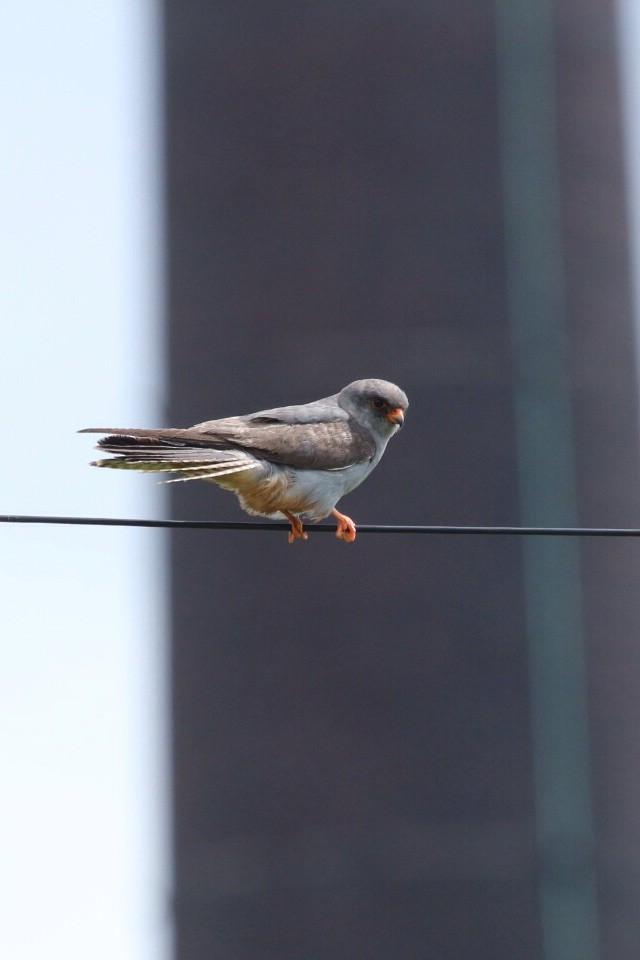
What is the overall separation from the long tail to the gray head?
1261 mm

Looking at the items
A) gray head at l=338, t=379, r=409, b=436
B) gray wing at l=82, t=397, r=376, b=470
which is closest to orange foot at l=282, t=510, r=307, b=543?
gray wing at l=82, t=397, r=376, b=470

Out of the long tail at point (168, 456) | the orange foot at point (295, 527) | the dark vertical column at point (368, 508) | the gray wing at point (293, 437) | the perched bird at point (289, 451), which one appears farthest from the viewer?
the dark vertical column at point (368, 508)

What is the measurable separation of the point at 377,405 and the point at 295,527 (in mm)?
1285

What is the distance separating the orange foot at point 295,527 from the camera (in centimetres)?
847

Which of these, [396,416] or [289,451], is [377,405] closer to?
[396,416]

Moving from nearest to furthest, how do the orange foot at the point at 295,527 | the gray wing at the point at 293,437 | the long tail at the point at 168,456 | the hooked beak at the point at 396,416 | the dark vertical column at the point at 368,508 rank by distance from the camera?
1. the long tail at the point at 168,456
2. the gray wing at the point at 293,437
3. the orange foot at the point at 295,527
4. the hooked beak at the point at 396,416
5. the dark vertical column at the point at 368,508

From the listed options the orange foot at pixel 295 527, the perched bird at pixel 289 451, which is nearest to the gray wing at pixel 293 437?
the perched bird at pixel 289 451

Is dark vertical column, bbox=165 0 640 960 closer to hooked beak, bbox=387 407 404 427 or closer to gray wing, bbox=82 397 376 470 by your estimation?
hooked beak, bbox=387 407 404 427

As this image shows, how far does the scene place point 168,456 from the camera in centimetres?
775

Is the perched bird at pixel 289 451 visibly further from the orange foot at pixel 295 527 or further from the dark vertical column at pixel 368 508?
the dark vertical column at pixel 368 508

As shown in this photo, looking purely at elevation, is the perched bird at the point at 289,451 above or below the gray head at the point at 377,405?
below

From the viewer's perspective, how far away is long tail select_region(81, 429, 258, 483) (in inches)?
298

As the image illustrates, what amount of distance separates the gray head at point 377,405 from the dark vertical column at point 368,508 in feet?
32.0

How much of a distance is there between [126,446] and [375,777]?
41.0 ft
